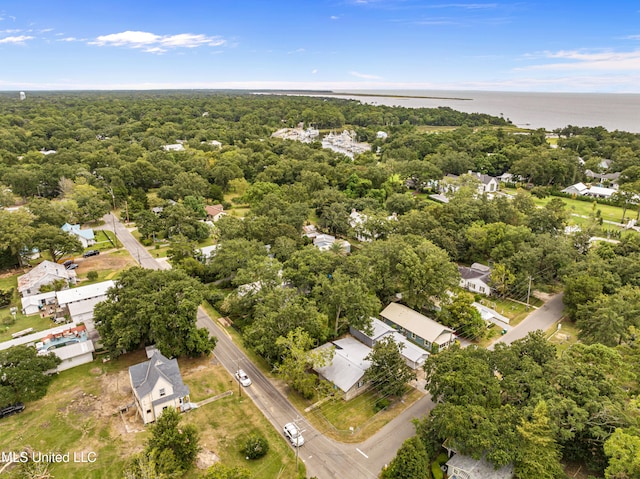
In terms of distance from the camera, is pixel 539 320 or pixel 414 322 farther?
pixel 539 320

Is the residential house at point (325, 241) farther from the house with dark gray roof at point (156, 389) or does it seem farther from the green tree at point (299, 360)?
the house with dark gray roof at point (156, 389)

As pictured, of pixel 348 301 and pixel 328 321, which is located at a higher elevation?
pixel 348 301

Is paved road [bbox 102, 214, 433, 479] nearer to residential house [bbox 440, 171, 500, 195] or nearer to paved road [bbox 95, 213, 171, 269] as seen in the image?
paved road [bbox 95, 213, 171, 269]

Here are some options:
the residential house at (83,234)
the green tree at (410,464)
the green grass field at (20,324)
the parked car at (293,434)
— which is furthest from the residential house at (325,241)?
the green tree at (410,464)

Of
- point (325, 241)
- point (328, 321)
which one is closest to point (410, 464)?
point (328, 321)

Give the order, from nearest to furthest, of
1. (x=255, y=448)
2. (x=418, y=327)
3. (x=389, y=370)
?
(x=255, y=448) < (x=389, y=370) < (x=418, y=327)

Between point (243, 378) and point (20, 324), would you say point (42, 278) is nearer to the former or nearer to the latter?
point (20, 324)

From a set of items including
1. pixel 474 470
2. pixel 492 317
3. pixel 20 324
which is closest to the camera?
pixel 474 470
